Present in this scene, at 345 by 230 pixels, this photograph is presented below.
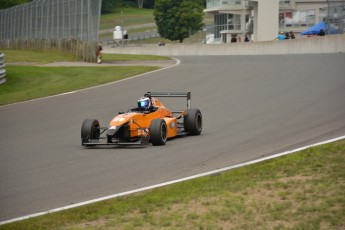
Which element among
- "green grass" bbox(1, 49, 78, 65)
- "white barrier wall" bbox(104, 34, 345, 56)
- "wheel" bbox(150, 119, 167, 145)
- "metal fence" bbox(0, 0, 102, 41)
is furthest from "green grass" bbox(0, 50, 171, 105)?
"wheel" bbox(150, 119, 167, 145)

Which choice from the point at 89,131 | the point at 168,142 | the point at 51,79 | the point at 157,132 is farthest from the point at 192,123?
the point at 51,79

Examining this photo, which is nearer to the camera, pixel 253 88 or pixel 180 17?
pixel 253 88

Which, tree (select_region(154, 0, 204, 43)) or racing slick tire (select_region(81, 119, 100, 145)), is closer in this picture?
racing slick tire (select_region(81, 119, 100, 145))

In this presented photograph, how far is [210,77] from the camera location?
101 feet

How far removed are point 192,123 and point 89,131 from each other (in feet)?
7.21

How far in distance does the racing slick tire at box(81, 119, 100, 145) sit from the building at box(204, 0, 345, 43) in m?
58.5

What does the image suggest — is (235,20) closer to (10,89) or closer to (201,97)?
(10,89)

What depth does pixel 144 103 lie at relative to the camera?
1592cm

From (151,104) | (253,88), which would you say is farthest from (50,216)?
(253,88)

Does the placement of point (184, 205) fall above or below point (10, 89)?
above

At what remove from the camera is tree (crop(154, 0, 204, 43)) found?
122m

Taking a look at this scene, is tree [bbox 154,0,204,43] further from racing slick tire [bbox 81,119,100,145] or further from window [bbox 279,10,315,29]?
racing slick tire [bbox 81,119,100,145]

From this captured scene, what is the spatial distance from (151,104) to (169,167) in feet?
12.6

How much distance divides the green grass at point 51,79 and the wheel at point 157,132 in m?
12.7
